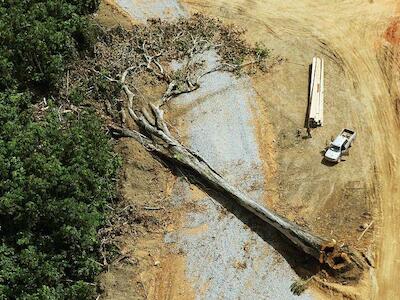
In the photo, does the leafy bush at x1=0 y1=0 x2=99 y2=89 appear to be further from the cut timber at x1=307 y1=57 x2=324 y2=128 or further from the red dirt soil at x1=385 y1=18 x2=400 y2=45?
the red dirt soil at x1=385 y1=18 x2=400 y2=45

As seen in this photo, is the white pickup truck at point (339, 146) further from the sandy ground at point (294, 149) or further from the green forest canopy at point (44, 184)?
the green forest canopy at point (44, 184)

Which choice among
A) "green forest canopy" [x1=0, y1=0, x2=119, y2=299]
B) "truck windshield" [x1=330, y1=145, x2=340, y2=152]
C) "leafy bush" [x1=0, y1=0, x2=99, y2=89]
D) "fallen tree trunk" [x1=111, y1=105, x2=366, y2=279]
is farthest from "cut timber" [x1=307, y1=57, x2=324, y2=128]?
"leafy bush" [x1=0, y1=0, x2=99, y2=89]

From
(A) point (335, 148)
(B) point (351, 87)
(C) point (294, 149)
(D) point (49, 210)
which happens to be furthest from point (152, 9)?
(D) point (49, 210)

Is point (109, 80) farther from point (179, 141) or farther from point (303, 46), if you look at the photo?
point (303, 46)

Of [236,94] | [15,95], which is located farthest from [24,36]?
[236,94]

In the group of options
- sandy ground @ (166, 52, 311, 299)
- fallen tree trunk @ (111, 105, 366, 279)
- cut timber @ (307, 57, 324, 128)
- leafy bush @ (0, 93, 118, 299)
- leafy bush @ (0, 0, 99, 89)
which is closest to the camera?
leafy bush @ (0, 93, 118, 299)

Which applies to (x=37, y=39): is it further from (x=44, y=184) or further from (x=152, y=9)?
(x=152, y=9)
